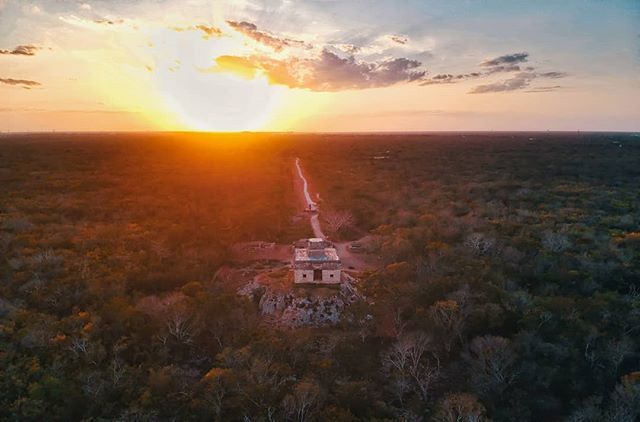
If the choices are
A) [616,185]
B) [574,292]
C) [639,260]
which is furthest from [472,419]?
[616,185]

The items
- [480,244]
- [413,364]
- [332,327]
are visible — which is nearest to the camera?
[413,364]

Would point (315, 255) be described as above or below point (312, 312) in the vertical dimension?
above

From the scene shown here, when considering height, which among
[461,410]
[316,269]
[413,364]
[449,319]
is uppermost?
[316,269]

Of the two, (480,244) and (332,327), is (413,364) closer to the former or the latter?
(332,327)

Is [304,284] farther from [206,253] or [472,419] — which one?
[472,419]

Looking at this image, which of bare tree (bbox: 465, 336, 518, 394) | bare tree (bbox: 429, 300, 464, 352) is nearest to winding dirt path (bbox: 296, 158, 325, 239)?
bare tree (bbox: 429, 300, 464, 352)

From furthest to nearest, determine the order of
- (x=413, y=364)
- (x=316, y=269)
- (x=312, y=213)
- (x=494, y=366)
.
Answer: (x=312, y=213)
(x=316, y=269)
(x=413, y=364)
(x=494, y=366)

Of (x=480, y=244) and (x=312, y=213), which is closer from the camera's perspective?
(x=480, y=244)

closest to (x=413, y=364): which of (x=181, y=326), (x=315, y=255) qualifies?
(x=315, y=255)

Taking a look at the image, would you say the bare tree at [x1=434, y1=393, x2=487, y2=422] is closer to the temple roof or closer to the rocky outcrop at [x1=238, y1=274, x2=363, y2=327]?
the rocky outcrop at [x1=238, y1=274, x2=363, y2=327]
